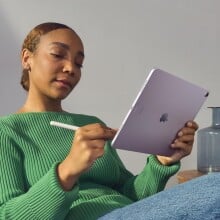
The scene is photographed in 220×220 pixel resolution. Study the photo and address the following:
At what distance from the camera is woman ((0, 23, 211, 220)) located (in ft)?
1.96

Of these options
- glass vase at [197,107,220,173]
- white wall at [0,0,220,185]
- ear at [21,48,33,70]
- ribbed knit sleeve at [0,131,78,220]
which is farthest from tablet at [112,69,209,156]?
white wall at [0,0,220,185]

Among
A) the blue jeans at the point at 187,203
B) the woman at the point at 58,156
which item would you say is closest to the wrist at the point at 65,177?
the woman at the point at 58,156

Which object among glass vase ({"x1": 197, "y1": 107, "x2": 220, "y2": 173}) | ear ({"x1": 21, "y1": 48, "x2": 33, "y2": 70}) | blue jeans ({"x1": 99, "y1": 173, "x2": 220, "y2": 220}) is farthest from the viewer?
glass vase ({"x1": 197, "y1": 107, "x2": 220, "y2": 173})

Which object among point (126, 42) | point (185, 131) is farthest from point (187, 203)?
point (126, 42)

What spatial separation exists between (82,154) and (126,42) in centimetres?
86

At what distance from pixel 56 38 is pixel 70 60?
0.19 ft

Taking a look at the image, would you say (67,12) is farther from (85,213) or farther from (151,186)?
(85,213)

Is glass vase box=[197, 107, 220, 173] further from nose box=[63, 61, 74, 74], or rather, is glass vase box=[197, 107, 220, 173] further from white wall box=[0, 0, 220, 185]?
nose box=[63, 61, 74, 74]

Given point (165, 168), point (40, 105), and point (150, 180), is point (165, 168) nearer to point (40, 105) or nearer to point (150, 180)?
point (150, 180)

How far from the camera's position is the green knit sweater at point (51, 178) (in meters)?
0.60

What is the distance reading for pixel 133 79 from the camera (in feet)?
4.55

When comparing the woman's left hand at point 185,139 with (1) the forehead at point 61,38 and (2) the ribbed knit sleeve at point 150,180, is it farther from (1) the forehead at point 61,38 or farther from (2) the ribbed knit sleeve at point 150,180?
(1) the forehead at point 61,38

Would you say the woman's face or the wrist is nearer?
the wrist

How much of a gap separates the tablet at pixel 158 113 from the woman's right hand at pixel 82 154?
4 cm
